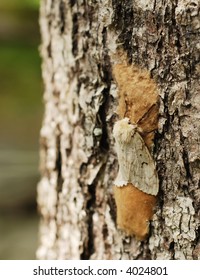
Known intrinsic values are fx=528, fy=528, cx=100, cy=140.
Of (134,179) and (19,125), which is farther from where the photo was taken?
(19,125)

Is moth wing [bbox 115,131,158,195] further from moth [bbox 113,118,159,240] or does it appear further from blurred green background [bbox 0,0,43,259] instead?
blurred green background [bbox 0,0,43,259]

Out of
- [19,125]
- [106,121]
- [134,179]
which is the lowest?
[19,125]

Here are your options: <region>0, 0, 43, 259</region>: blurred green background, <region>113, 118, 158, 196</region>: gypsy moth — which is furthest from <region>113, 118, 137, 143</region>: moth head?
<region>0, 0, 43, 259</region>: blurred green background

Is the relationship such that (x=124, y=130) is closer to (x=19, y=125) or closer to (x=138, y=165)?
(x=138, y=165)

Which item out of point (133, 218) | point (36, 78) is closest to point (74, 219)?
point (133, 218)

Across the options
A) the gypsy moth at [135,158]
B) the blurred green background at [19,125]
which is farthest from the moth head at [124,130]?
the blurred green background at [19,125]

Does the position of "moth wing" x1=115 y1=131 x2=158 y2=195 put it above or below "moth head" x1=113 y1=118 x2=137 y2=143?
below

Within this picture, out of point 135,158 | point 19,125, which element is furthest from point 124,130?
point 19,125

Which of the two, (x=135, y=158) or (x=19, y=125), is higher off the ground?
(x=135, y=158)
